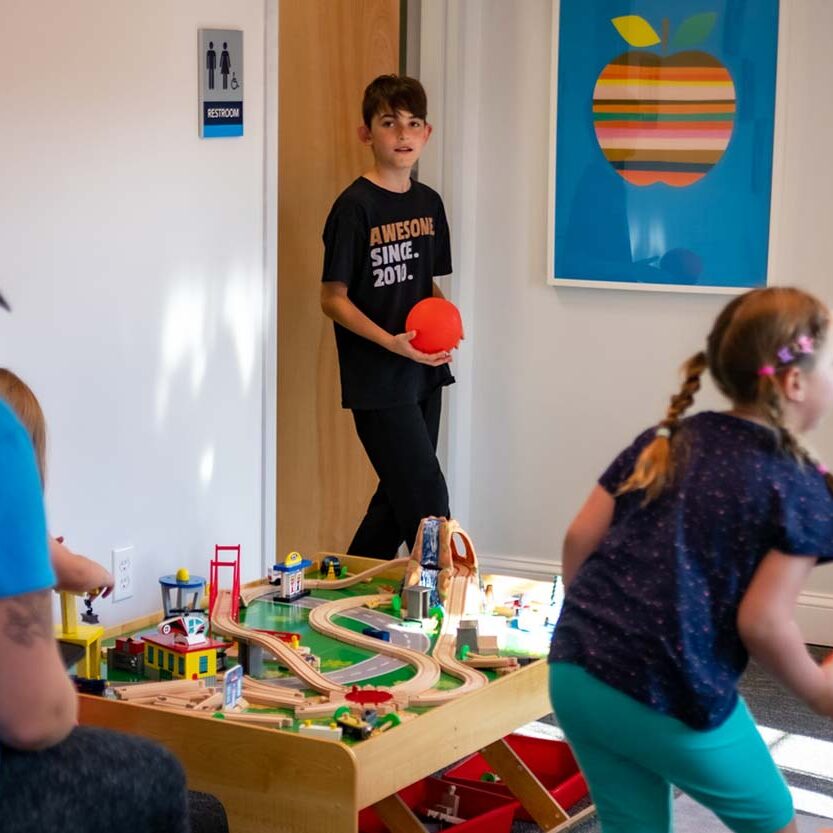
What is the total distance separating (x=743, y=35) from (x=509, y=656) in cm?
188

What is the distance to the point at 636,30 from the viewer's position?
12.2 feet

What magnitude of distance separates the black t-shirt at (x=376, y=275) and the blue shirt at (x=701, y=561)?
1.76 meters

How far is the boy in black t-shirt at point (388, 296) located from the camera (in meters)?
3.30

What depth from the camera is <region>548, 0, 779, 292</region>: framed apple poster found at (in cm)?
361

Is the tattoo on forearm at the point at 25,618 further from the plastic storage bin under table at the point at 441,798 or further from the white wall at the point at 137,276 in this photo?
the white wall at the point at 137,276

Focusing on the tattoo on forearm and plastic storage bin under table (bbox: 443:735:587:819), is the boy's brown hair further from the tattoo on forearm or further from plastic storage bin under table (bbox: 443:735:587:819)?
the tattoo on forearm

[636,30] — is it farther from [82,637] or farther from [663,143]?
[82,637]

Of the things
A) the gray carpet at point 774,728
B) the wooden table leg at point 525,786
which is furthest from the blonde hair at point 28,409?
the gray carpet at point 774,728

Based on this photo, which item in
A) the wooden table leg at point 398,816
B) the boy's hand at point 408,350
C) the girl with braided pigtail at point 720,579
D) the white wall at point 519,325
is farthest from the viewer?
the white wall at point 519,325

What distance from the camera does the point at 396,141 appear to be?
11.0ft

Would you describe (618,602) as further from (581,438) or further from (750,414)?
(581,438)

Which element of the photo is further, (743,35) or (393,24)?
(393,24)

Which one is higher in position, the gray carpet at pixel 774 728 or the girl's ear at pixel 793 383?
the girl's ear at pixel 793 383

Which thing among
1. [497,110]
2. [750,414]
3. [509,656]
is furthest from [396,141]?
[750,414]
